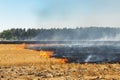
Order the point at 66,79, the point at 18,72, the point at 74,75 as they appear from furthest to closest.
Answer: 1. the point at 18,72
2. the point at 74,75
3. the point at 66,79

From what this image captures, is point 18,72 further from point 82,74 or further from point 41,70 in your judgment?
point 82,74

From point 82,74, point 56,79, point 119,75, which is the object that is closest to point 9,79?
point 56,79

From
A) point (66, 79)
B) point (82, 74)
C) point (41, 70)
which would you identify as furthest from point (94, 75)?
point (41, 70)

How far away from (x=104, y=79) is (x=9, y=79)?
29.1 feet

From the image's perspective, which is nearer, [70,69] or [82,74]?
[82,74]

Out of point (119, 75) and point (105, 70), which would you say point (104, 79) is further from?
point (105, 70)

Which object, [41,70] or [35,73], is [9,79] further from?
[41,70]

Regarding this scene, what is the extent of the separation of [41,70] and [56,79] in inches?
319

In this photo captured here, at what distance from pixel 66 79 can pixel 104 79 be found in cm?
351

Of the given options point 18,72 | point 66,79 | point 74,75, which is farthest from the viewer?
point 18,72

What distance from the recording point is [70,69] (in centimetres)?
4569

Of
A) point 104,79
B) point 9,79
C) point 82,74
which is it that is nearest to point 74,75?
point 82,74

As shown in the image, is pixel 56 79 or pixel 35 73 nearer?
pixel 56 79

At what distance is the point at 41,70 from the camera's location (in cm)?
4544
